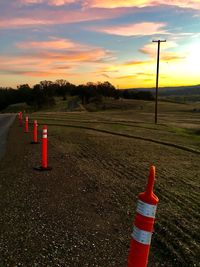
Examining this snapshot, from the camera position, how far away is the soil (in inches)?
198

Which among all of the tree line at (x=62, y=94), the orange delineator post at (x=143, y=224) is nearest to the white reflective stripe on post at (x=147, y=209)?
the orange delineator post at (x=143, y=224)

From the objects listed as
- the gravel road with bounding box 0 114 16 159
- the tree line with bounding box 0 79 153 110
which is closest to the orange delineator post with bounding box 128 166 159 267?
the gravel road with bounding box 0 114 16 159

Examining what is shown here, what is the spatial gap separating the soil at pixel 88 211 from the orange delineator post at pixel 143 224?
1466mm

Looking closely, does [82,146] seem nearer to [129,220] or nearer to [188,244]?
[129,220]

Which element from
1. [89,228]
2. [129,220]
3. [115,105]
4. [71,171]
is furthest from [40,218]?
[115,105]

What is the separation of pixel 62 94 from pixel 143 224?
13807 centimetres

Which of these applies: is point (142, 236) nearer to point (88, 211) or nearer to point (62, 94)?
point (88, 211)

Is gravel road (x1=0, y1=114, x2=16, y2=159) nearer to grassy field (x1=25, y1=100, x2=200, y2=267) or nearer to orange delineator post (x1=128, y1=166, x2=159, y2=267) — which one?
grassy field (x1=25, y1=100, x2=200, y2=267)

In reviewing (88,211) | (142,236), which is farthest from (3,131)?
(142,236)

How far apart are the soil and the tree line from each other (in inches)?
3923

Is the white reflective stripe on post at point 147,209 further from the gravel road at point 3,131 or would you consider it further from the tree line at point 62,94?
the tree line at point 62,94

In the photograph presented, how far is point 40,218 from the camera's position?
6434mm

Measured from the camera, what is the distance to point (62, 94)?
140 meters

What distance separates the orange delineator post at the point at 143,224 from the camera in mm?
3299
